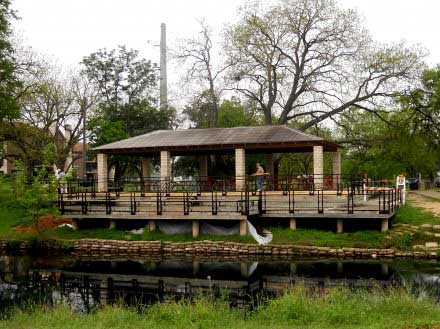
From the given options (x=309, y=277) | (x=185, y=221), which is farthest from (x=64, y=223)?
(x=309, y=277)

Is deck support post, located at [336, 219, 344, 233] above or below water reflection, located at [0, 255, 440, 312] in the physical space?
above

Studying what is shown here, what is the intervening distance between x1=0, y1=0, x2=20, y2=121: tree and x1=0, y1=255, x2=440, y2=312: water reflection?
12296 mm

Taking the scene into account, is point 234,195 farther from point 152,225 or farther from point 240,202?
point 152,225

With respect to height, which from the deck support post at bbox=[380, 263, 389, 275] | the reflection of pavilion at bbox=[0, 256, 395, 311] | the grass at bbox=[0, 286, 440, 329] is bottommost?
the reflection of pavilion at bbox=[0, 256, 395, 311]

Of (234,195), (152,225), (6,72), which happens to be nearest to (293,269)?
(152,225)

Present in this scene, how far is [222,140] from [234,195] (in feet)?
13.1

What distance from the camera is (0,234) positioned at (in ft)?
78.6

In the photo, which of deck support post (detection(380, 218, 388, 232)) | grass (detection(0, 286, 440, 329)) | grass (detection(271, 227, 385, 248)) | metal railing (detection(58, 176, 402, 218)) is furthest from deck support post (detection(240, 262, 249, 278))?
deck support post (detection(380, 218, 388, 232))

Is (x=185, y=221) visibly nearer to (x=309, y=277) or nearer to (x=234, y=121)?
(x=309, y=277)

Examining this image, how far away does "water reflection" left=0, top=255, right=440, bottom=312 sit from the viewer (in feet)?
45.0

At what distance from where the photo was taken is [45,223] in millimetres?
24219

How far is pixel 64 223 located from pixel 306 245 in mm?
11349

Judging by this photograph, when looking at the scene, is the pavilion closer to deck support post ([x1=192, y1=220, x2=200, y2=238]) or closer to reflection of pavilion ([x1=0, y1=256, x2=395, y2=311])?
deck support post ([x1=192, y1=220, x2=200, y2=238])

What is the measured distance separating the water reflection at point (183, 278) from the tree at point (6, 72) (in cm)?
1230
